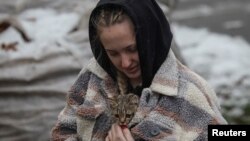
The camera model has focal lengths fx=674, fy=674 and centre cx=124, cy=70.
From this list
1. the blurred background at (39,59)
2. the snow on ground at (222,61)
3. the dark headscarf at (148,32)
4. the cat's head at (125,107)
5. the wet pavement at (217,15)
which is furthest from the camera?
the wet pavement at (217,15)

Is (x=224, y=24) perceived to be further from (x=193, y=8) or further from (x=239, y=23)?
(x=193, y=8)

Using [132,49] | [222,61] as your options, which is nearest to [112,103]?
[132,49]

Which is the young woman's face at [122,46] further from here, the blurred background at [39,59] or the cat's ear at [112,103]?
the blurred background at [39,59]

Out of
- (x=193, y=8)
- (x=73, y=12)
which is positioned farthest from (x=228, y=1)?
(x=73, y=12)

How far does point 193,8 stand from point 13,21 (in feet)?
16.6

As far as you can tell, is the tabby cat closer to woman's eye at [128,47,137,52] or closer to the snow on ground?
woman's eye at [128,47,137,52]

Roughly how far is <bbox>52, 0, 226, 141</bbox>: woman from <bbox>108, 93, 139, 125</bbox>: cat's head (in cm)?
2

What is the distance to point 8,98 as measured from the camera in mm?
4012

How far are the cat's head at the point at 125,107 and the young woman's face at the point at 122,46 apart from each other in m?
0.09

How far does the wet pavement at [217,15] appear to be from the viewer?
25.7ft

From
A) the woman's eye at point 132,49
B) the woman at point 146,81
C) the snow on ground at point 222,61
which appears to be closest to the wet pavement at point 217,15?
the snow on ground at point 222,61

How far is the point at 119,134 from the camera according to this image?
2395 millimetres

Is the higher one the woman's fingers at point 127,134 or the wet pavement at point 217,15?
the wet pavement at point 217,15

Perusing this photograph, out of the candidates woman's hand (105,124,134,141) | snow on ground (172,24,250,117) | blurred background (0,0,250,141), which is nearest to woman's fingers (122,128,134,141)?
woman's hand (105,124,134,141)
